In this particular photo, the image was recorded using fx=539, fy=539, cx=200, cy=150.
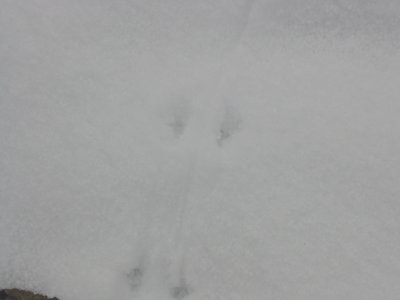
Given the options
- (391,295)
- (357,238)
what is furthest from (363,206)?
(391,295)

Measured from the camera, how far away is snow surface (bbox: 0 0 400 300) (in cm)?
108

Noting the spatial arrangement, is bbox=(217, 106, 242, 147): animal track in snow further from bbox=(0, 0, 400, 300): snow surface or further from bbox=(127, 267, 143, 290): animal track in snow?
bbox=(127, 267, 143, 290): animal track in snow

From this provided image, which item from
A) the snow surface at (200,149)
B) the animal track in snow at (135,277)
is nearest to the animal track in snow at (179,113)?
the snow surface at (200,149)

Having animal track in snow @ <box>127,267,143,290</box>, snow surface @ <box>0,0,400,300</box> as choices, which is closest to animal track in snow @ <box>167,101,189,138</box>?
snow surface @ <box>0,0,400,300</box>

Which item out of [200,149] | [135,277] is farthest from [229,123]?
[135,277]

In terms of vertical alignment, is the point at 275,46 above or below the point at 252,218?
above

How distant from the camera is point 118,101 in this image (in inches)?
47.6

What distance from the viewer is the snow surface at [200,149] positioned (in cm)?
108

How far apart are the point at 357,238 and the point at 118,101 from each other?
0.59 m

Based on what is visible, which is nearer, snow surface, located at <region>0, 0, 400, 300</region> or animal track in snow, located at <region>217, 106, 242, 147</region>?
snow surface, located at <region>0, 0, 400, 300</region>

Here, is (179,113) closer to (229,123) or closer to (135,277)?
(229,123)

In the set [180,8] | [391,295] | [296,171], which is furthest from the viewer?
[180,8]

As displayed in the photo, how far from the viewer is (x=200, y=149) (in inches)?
46.2

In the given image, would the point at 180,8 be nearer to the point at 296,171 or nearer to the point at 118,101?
the point at 118,101
